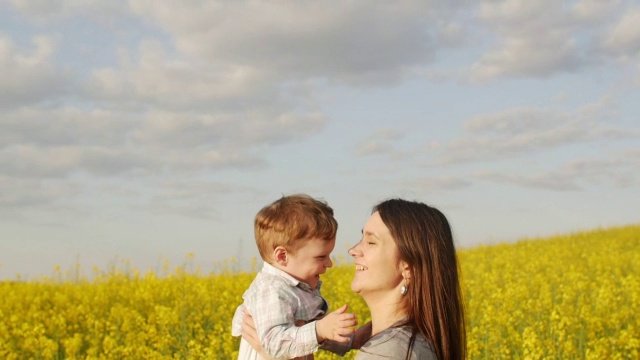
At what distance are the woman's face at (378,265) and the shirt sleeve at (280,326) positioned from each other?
0.98ft

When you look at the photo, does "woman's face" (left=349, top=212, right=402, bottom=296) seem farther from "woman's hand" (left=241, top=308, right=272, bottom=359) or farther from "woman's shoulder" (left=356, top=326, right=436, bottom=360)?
"woman's hand" (left=241, top=308, right=272, bottom=359)

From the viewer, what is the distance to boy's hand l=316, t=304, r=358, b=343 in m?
3.09

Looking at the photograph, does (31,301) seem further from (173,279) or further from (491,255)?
(491,255)

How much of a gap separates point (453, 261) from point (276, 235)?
0.84 metres

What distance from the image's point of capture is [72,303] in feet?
32.9

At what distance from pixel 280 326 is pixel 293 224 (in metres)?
0.47

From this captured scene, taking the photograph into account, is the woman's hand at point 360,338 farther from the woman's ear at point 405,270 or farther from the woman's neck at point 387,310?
the woman's ear at point 405,270

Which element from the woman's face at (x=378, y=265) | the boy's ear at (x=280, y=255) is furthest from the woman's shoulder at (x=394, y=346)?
the boy's ear at (x=280, y=255)

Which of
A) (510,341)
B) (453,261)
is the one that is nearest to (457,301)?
(453,261)

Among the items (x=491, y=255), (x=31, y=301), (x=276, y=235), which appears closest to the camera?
(x=276, y=235)

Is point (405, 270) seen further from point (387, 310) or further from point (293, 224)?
point (293, 224)

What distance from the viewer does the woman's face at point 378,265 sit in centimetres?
324

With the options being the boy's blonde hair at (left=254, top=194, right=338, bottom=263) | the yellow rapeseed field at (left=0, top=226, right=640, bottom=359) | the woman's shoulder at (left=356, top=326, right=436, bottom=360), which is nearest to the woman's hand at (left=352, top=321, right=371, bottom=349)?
the woman's shoulder at (left=356, top=326, right=436, bottom=360)

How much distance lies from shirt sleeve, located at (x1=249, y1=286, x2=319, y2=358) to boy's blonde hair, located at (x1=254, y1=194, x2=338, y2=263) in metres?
0.22
